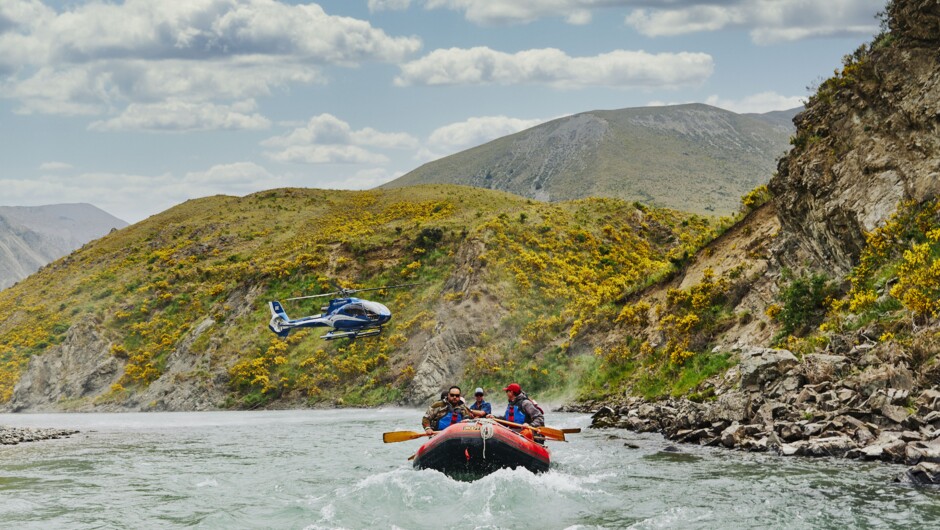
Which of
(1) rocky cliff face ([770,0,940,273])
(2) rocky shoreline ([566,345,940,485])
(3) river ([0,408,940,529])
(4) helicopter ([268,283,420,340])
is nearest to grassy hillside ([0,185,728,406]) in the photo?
(4) helicopter ([268,283,420,340])

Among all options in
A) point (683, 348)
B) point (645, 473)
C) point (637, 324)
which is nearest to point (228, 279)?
point (637, 324)

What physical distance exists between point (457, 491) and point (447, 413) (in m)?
4.84

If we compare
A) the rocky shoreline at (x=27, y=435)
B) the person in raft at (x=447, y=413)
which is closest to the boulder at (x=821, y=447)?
the person in raft at (x=447, y=413)

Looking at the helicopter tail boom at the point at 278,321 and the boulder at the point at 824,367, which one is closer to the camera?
the boulder at the point at 824,367

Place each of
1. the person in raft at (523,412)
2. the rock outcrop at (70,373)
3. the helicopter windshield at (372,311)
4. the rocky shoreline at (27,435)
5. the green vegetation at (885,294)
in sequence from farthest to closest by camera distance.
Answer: the rock outcrop at (70,373), the helicopter windshield at (372,311), the rocky shoreline at (27,435), the person in raft at (523,412), the green vegetation at (885,294)

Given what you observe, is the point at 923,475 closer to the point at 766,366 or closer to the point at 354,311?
the point at 766,366

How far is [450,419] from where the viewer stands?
76.0ft

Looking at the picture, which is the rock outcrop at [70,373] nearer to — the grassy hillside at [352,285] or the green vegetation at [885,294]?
the grassy hillside at [352,285]

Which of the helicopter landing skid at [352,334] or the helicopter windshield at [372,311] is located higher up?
the helicopter windshield at [372,311]

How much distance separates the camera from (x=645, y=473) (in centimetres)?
2080

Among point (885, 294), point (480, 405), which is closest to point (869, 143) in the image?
point (885, 294)

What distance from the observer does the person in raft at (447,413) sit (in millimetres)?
23062

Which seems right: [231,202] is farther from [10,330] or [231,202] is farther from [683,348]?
[683,348]

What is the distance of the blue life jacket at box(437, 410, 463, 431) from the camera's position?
23.1 metres
